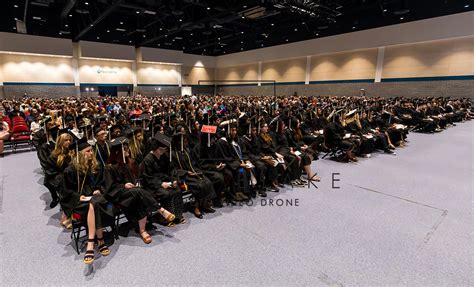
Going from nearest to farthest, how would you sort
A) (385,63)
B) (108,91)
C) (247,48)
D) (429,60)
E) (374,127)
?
(374,127) → (429,60) → (385,63) → (108,91) → (247,48)

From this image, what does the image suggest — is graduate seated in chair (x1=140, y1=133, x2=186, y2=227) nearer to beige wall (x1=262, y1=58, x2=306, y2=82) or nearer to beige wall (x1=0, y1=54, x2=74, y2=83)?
beige wall (x1=0, y1=54, x2=74, y2=83)

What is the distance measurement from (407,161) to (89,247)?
762 centimetres

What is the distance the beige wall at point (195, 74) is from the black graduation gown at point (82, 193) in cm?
3082

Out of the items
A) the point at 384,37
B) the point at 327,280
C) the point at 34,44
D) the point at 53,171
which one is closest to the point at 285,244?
the point at 327,280

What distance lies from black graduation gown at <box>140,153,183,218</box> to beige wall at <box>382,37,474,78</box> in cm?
2212

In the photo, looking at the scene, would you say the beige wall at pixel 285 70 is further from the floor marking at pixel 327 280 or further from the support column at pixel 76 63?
the floor marking at pixel 327 280

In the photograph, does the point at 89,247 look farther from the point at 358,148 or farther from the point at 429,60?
the point at 429,60

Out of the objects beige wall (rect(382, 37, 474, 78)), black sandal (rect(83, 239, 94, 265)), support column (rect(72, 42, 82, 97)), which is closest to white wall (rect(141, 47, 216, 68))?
support column (rect(72, 42, 82, 97))

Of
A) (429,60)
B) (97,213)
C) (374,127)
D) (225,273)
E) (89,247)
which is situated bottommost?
(225,273)

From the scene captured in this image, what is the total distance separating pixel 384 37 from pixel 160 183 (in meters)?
22.5

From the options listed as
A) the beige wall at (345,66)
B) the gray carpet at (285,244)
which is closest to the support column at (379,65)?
the beige wall at (345,66)

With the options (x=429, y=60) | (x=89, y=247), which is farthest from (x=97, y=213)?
(x=429, y=60)

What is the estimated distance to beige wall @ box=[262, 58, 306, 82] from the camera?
26953 millimetres

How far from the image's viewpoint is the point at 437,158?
7234 mm
